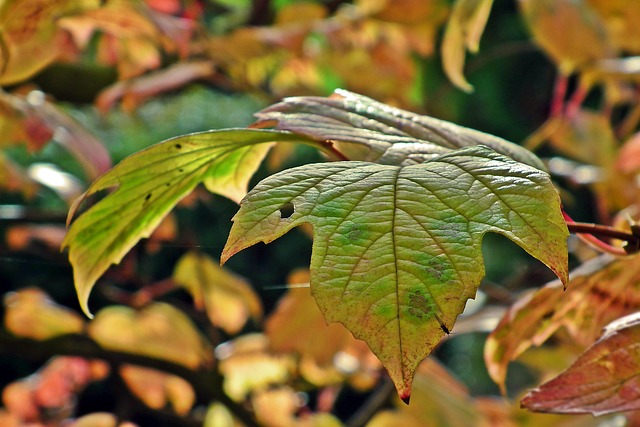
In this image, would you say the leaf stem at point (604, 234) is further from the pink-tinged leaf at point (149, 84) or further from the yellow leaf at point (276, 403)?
the yellow leaf at point (276, 403)

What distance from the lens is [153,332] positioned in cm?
130

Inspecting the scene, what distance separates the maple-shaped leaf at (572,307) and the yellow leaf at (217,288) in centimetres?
86

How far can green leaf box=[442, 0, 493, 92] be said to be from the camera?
0.76 meters

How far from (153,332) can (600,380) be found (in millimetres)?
980

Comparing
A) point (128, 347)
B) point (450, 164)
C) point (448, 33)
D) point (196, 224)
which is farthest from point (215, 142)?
point (196, 224)

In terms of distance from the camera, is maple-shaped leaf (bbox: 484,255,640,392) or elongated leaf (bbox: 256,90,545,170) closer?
elongated leaf (bbox: 256,90,545,170)

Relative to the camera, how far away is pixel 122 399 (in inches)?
50.3

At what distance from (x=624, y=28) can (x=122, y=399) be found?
993 mm

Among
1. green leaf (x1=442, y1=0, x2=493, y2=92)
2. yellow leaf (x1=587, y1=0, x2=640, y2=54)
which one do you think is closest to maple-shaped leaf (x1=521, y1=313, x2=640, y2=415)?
green leaf (x1=442, y1=0, x2=493, y2=92)

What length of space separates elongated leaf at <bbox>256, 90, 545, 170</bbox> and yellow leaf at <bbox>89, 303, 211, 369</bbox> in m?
0.83

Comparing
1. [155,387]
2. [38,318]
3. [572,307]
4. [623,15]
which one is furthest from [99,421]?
[623,15]

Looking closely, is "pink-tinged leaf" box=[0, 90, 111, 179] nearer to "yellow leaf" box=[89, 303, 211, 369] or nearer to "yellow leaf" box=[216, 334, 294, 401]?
"yellow leaf" box=[89, 303, 211, 369]

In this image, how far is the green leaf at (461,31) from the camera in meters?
0.76

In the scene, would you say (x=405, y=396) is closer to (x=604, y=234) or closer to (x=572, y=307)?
(x=604, y=234)
